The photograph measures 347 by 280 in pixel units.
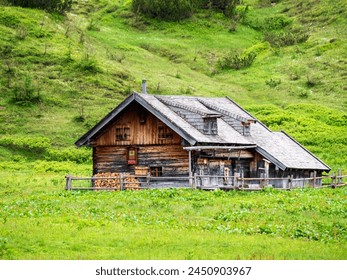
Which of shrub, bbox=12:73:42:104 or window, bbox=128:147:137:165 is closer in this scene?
window, bbox=128:147:137:165

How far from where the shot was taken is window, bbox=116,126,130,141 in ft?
154

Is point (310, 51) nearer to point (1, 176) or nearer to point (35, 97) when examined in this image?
point (35, 97)

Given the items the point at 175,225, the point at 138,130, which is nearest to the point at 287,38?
the point at 138,130

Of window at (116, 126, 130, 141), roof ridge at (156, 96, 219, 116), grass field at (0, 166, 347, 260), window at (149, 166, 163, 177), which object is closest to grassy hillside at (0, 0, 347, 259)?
grass field at (0, 166, 347, 260)

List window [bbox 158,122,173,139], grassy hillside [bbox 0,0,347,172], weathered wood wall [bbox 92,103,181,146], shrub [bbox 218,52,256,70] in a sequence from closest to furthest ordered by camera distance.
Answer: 1. window [bbox 158,122,173,139]
2. weathered wood wall [bbox 92,103,181,146]
3. grassy hillside [bbox 0,0,347,172]
4. shrub [bbox 218,52,256,70]

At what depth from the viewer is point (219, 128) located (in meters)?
→ 48.2

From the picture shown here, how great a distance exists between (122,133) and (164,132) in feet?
11.0

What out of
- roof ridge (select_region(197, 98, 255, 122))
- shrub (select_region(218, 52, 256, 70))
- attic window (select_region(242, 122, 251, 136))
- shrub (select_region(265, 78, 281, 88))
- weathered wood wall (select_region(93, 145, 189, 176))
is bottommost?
weathered wood wall (select_region(93, 145, 189, 176))

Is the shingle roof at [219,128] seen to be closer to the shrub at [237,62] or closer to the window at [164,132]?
the window at [164,132]

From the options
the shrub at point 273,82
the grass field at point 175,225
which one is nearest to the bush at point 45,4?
the shrub at point 273,82

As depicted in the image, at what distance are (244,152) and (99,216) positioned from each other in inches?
800

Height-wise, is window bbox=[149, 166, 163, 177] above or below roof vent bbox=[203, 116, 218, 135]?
below

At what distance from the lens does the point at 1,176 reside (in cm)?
4897

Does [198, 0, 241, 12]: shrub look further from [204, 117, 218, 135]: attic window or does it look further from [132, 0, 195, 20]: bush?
[204, 117, 218, 135]: attic window
